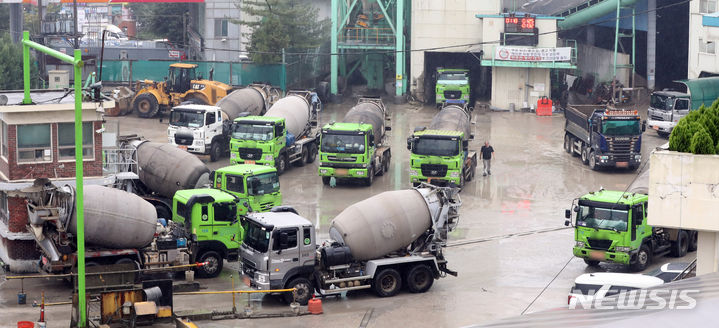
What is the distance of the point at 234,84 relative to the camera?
6097cm

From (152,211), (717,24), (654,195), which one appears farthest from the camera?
(717,24)

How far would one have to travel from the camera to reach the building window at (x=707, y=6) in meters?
53.5

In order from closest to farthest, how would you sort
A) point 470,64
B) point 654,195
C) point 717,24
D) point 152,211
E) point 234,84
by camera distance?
1. point 654,195
2. point 152,211
3. point 717,24
4. point 234,84
5. point 470,64

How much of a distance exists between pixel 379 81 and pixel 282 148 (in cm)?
2608

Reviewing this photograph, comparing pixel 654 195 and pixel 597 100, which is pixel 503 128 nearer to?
pixel 597 100

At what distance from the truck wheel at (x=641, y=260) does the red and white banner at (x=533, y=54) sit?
103ft

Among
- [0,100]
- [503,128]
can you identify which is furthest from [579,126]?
[0,100]

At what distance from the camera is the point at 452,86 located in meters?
59.5

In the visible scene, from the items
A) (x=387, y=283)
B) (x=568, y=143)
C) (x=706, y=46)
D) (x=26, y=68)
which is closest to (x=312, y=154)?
(x=568, y=143)

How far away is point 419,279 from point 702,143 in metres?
8.30

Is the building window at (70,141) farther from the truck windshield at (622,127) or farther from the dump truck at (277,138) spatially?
the truck windshield at (622,127)

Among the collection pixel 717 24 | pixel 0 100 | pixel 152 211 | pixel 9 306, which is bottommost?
pixel 9 306

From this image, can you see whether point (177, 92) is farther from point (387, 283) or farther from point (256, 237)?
point (387, 283)

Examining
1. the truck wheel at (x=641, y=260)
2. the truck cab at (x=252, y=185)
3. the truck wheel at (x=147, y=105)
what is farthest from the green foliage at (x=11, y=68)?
the truck wheel at (x=641, y=260)
